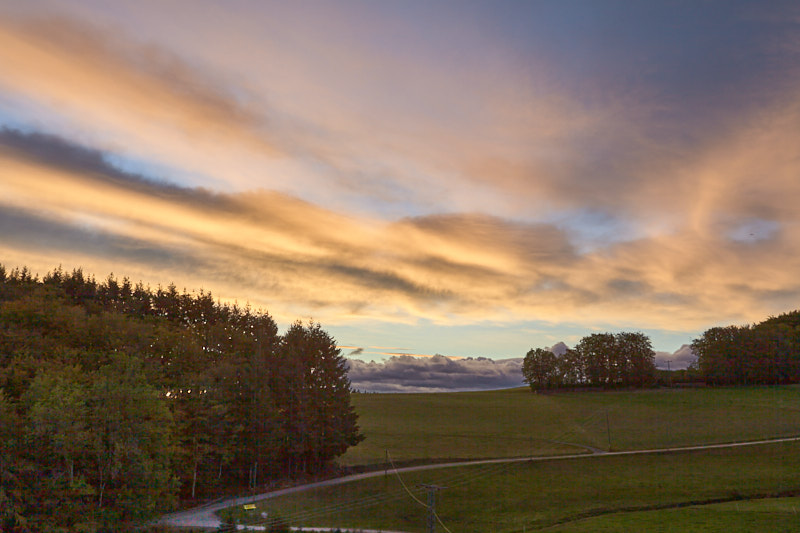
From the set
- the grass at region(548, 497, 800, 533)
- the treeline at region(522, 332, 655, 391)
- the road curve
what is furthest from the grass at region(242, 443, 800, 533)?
the treeline at region(522, 332, 655, 391)

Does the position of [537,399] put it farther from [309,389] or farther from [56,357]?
[56,357]

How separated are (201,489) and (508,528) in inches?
1597

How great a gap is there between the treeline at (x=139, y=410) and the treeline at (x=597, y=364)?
329 ft

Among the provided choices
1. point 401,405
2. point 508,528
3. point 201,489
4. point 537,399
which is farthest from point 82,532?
point 537,399

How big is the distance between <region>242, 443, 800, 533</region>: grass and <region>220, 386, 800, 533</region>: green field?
13cm

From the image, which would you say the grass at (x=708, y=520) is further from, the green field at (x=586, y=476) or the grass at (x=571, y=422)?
the grass at (x=571, y=422)

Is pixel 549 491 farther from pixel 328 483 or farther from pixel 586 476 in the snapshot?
pixel 328 483

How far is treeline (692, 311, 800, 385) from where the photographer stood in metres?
147

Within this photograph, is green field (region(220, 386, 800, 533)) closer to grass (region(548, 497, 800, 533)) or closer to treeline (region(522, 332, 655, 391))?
grass (region(548, 497, 800, 533))

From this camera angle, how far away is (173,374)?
7581 cm

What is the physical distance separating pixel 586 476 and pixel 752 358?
111250 millimetres

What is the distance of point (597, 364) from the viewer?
529ft

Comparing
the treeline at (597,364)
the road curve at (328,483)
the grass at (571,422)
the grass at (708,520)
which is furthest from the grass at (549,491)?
the treeline at (597,364)

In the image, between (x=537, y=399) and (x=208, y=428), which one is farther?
(x=537, y=399)
